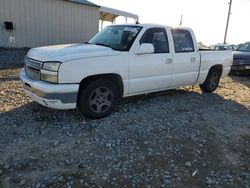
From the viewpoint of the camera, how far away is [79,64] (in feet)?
14.2

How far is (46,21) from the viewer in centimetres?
1497

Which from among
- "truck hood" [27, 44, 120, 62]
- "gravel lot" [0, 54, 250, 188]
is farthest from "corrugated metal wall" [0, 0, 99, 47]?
"truck hood" [27, 44, 120, 62]

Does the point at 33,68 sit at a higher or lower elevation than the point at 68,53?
lower

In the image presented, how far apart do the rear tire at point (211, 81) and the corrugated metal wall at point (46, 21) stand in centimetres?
1080

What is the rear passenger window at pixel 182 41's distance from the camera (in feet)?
19.9

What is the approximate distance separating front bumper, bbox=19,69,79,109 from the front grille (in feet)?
0.49

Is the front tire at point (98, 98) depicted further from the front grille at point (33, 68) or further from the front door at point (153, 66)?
the front grille at point (33, 68)

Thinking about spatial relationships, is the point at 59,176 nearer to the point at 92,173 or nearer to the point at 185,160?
the point at 92,173

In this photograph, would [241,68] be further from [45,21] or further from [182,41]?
[45,21]

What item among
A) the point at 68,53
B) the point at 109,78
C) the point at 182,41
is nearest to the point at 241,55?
the point at 182,41

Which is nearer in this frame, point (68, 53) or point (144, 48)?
point (68, 53)

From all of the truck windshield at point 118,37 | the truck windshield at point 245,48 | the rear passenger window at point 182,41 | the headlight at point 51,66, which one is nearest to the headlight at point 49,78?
the headlight at point 51,66

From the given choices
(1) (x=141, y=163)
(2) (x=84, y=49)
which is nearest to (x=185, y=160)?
(1) (x=141, y=163)

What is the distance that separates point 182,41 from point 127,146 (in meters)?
3.39
